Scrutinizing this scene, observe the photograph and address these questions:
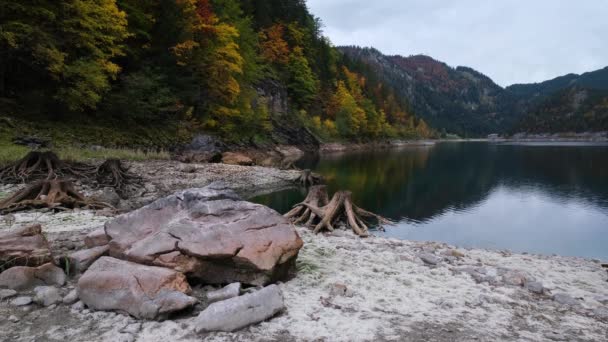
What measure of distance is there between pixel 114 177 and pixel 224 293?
538 inches

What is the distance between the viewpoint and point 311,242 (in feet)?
33.3

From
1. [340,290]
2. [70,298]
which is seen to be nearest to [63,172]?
[70,298]

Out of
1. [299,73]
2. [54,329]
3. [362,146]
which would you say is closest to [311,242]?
[54,329]

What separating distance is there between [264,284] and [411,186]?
2527cm

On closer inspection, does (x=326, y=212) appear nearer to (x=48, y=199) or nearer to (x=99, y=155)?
(x=48, y=199)

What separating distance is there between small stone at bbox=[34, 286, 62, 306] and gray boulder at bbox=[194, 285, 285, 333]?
7.33 ft

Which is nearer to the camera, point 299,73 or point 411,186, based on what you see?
point 411,186

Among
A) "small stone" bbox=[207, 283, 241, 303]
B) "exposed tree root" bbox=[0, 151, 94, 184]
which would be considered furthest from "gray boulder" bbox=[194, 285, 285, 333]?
"exposed tree root" bbox=[0, 151, 94, 184]

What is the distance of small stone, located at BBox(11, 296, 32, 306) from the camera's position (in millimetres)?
5281

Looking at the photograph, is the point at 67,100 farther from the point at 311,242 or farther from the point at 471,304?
the point at 471,304

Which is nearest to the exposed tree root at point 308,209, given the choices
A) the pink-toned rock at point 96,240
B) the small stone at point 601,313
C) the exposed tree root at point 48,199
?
the exposed tree root at point 48,199

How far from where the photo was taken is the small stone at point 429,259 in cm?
912

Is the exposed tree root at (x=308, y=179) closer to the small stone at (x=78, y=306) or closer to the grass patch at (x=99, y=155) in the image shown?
the grass patch at (x=99, y=155)

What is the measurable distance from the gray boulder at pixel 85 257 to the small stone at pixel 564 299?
8.58m
